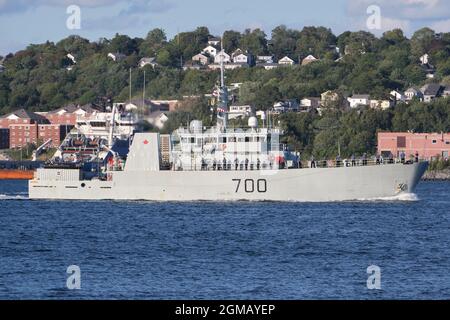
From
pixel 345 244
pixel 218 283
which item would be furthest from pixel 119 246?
pixel 218 283

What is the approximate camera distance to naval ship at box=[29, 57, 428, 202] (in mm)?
69000

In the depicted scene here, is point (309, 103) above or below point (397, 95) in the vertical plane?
below

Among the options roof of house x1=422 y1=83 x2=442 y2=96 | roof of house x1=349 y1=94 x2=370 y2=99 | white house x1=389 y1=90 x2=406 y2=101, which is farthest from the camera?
roof of house x1=422 y1=83 x2=442 y2=96

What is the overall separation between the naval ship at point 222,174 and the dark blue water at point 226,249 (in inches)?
60.2

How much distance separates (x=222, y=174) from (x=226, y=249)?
24.4 meters

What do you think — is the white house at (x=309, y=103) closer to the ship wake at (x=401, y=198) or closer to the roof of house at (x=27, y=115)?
the roof of house at (x=27, y=115)

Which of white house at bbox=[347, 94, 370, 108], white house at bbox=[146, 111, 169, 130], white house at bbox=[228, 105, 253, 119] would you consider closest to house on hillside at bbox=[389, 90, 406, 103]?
white house at bbox=[347, 94, 370, 108]

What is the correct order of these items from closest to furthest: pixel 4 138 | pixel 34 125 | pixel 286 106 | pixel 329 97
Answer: pixel 286 106 → pixel 329 97 → pixel 34 125 → pixel 4 138

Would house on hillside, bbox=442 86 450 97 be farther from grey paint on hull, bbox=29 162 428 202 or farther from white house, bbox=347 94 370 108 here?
grey paint on hull, bbox=29 162 428 202

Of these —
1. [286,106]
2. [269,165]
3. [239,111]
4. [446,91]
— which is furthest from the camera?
[446,91]

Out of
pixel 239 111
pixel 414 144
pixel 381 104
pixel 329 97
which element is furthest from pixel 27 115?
pixel 414 144

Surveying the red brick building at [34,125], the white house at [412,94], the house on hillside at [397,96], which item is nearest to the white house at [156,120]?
the red brick building at [34,125]

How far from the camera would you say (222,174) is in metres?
70.2

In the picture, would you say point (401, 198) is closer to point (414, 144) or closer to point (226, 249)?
point (226, 249)
